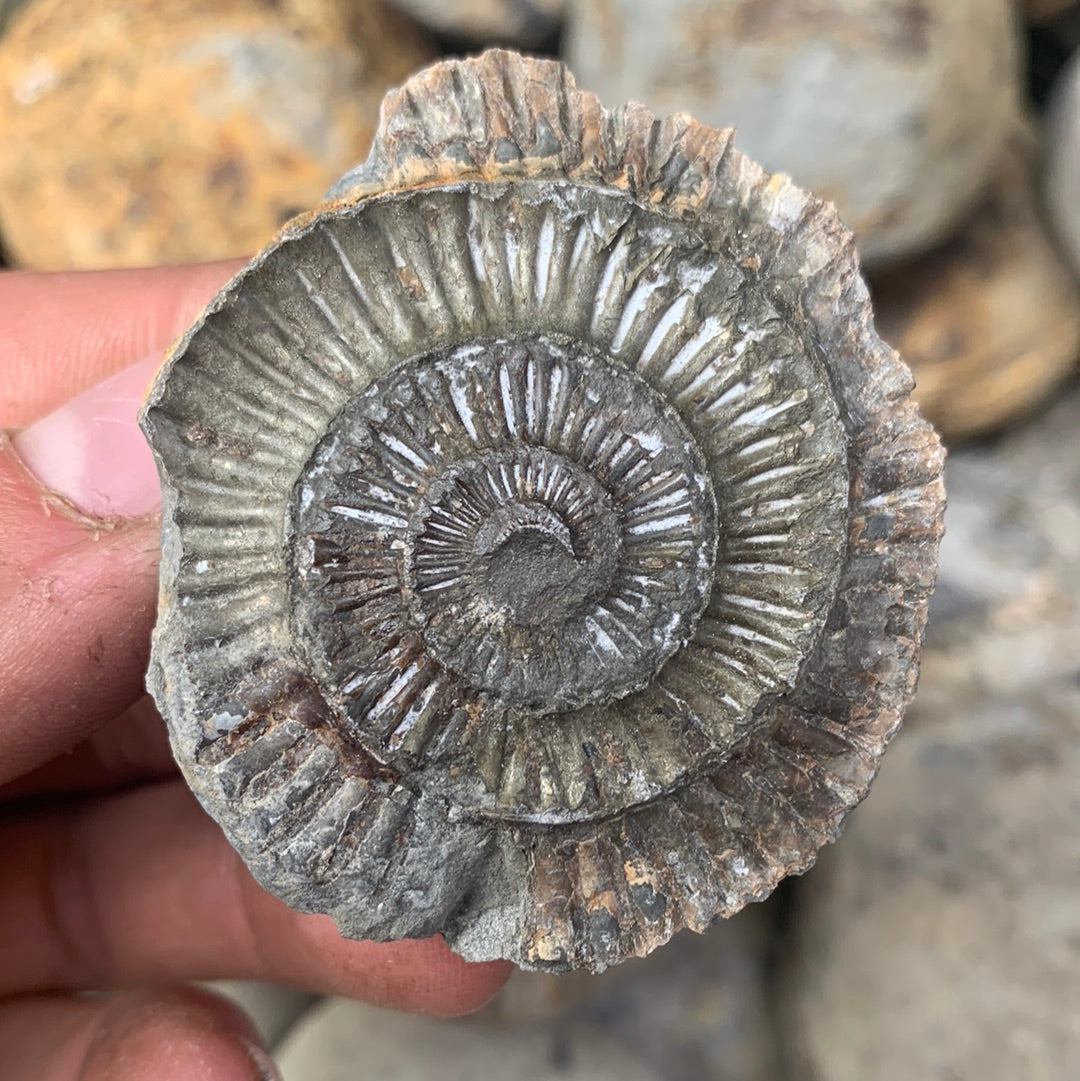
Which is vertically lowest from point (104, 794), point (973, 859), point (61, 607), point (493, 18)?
point (973, 859)

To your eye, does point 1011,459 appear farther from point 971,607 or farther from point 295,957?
point 295,957

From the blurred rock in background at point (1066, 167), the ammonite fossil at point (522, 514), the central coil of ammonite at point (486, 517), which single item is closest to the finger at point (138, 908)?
the ammonite fossil at point (522, 514)

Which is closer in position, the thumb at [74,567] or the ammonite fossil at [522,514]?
the ammonite fossil at [522,514]

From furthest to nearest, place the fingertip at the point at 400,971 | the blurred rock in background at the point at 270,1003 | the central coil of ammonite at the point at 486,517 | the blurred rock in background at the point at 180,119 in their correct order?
1. the blurred rock in background at the point at 270,1003
2. the blurred rock in background at the point at 180,119
3. the fingertip at the point at 400,971
4. the central coil of ammonite at the point at 486,517

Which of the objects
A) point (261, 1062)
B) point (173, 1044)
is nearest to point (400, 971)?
point (261, 1062)

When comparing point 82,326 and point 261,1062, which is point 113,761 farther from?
point 82,326

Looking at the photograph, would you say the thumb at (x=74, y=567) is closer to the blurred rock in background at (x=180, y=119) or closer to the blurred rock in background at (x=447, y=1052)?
the blurred rock in background at (x=180, y=119)

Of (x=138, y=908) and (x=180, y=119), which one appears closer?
(x=138, y=908)
